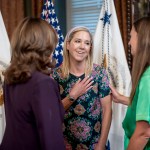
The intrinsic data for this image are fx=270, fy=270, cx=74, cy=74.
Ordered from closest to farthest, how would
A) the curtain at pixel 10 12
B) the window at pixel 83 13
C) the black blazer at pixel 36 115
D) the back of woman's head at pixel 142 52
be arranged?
the black blazer at pixel 36 115 → the back of woman's head at pixel 142 52 → the curtain at pixel 10 12 → the window at pixel 83 13

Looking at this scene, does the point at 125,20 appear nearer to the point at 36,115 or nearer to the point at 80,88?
Answer: the point at 80,88

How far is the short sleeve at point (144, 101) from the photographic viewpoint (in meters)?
1.16

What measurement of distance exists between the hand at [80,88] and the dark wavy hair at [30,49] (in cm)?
59

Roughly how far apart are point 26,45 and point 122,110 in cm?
139

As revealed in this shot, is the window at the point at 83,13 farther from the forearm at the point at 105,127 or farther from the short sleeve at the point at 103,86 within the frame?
the forearm at the point at 105,127

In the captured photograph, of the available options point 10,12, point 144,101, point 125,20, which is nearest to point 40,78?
point 144,101

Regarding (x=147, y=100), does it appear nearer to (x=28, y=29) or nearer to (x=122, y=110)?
(x=28, y=29)

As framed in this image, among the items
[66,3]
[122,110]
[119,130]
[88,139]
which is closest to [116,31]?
[122,110]

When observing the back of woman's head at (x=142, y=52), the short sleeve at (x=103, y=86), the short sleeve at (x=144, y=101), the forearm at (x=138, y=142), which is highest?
the back of woman's head at (x=142, y=52)

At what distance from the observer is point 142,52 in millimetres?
1259

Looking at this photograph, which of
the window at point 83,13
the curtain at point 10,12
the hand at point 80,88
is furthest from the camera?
the window at point 83,13

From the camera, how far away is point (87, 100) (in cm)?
186

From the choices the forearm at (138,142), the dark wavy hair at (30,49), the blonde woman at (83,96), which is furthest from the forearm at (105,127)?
the dark wavy hair at (30,49)

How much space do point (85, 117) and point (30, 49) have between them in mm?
796
